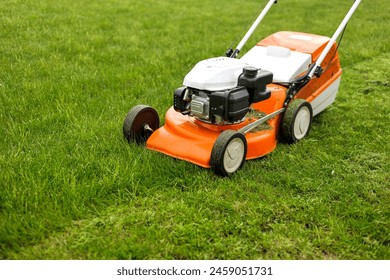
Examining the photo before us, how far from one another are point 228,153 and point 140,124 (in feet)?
2.61

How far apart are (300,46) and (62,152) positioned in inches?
90.6

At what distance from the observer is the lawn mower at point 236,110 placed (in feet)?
10.7

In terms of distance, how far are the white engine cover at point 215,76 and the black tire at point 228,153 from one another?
0.34 metres

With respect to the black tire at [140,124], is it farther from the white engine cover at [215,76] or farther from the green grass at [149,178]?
the white engine cover at [215,76]

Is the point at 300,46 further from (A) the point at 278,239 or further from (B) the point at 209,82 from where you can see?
(A) the point at 278,239

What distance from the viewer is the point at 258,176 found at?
3365mm

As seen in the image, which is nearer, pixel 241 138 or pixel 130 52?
pixel 241 138

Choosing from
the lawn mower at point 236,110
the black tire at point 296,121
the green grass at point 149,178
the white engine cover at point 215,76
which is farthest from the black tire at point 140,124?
the black tire at point 296,121

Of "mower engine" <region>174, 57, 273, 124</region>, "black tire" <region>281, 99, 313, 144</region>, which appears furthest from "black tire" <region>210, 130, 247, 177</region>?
"black tire" <region>281, 99, 313, 144</region>

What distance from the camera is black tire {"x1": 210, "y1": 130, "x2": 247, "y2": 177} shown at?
3121mm

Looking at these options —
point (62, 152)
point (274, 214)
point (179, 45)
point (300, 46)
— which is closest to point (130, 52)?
point (179, 45)

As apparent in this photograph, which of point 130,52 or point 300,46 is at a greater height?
point 300,46

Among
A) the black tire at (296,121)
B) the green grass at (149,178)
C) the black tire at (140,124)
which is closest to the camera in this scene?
the green grass at (149,178)

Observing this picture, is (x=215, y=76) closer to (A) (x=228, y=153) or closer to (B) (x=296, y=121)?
(A) (x=228, y=153)
